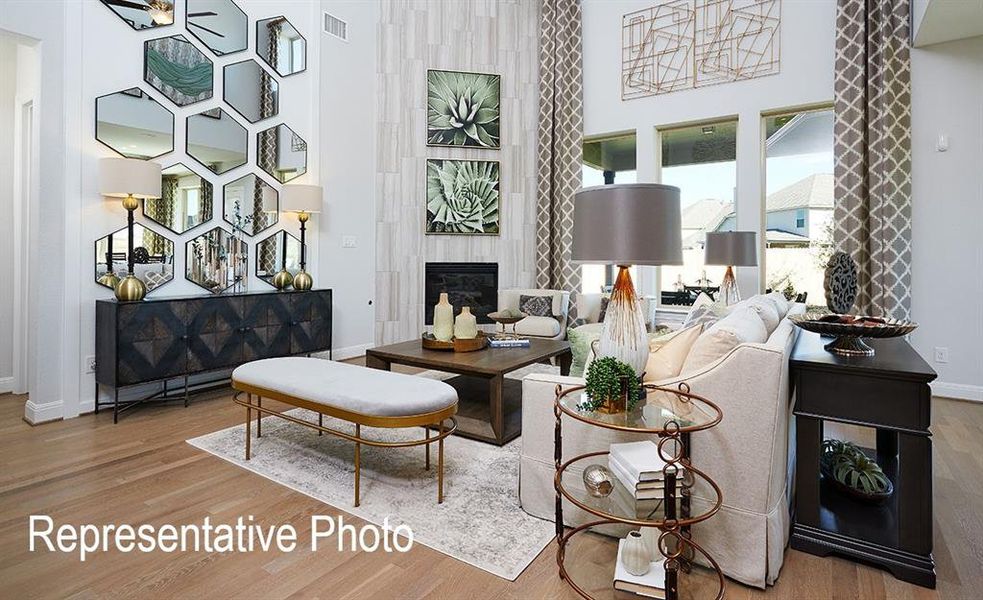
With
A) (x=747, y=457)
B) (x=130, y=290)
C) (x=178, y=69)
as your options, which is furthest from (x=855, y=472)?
(x=178, y=69)

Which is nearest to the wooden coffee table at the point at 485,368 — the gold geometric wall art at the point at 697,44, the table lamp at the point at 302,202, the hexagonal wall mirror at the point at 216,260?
the table lamp at the point at 302,202

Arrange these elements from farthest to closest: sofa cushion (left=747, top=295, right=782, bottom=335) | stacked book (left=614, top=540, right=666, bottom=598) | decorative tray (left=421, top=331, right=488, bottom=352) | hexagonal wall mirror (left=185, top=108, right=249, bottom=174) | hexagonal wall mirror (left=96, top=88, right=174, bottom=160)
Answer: hexagonal wall mirror (left=185, top=108, right=249, bottom=174), hexagonal wall mirror (left=96, top=88, right=174, bottom=160), decorative tray (left=421, top=331, right=488, bottom=352), sofa cushion (left=747, top=295, right=782, bottom=335), stacked book (left=614, top=540, right=666, bottom=598)

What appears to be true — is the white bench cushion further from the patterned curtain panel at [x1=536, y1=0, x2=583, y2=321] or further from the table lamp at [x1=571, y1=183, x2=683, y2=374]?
the patterned curtain panel at [x1=536, y1=0, x2=583, y2=321]

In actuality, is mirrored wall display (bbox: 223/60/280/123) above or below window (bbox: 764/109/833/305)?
above

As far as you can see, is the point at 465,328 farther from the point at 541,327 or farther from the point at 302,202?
the point at 302,202

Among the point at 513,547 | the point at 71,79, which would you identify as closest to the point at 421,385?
the point at 513,547

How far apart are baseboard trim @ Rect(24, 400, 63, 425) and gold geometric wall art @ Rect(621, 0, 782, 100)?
5.81 metres

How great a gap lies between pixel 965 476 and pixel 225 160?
5.56m

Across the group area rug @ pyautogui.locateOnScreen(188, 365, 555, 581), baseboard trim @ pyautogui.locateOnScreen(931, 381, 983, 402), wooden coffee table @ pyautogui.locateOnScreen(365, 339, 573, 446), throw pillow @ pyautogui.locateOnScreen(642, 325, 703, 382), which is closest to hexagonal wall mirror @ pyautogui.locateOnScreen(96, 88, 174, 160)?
area rug @ pyautogui.locateOnScreen(188, 365, 555, 581)

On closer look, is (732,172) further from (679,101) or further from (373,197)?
(373,197)

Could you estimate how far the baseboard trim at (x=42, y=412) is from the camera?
3.35 metres

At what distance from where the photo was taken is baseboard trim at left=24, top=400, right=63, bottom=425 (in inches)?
132

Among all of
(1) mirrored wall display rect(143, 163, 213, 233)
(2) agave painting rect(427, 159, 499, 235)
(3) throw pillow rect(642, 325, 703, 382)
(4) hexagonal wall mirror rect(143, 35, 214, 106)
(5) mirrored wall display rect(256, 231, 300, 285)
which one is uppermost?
(4) hexagonal wall mirror rect(143, 35, 214, 106)

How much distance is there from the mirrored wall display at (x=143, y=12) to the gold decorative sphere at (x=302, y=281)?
Answer: 224 cm
